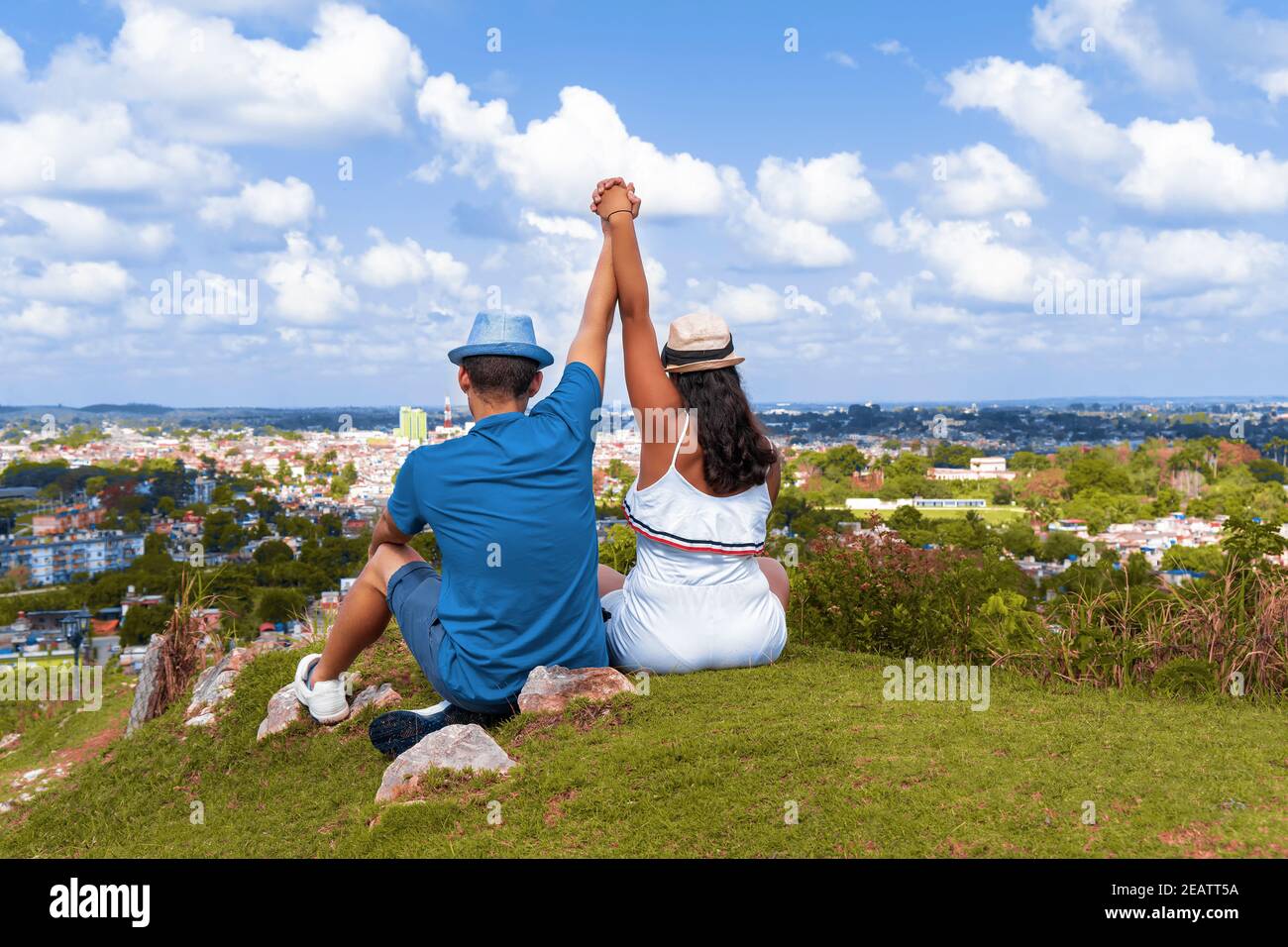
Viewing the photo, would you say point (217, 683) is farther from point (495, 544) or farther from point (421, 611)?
point (495, 544)

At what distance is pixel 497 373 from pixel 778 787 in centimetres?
177

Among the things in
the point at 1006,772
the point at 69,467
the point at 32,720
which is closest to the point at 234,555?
the point at 32,720

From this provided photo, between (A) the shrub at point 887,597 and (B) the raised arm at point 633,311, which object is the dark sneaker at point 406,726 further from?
(A) the shrub at point 887,597

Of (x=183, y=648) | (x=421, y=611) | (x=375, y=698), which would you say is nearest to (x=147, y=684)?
(x=183, y=648)

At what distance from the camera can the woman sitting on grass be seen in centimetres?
402

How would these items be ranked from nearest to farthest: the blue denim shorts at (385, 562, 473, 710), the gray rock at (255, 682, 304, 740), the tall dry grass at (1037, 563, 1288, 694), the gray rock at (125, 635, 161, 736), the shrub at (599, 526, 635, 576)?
the blue denim shorts at (385, 562, 473, 710) → the gray rock at (255, 682, 304, 740) → the tall dry grass at (1037, 563, 1288, 694) → the gray rock at (125, 635, 161, 736) → the shrub at (599, 526, 635, 576)

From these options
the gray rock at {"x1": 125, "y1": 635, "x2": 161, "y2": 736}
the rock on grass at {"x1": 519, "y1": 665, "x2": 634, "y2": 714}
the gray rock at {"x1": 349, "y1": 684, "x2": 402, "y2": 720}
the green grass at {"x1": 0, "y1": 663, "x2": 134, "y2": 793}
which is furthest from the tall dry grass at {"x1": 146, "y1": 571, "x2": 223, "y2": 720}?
the rock on grass at {"x1": 519, "y1": 665, "x2": 634, "y2": 714}

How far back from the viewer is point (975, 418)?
2611 inches

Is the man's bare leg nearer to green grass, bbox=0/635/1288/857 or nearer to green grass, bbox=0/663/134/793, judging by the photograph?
green grass, bbox=0/635/1288/857

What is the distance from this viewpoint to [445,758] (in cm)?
344

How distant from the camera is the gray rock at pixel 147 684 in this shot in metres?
6.29

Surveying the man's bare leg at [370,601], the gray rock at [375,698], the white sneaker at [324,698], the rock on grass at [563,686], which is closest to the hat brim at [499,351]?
the man's bare leg at [370,601]

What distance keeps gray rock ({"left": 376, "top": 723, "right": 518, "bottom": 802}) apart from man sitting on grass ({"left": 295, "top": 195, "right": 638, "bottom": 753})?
31cm
